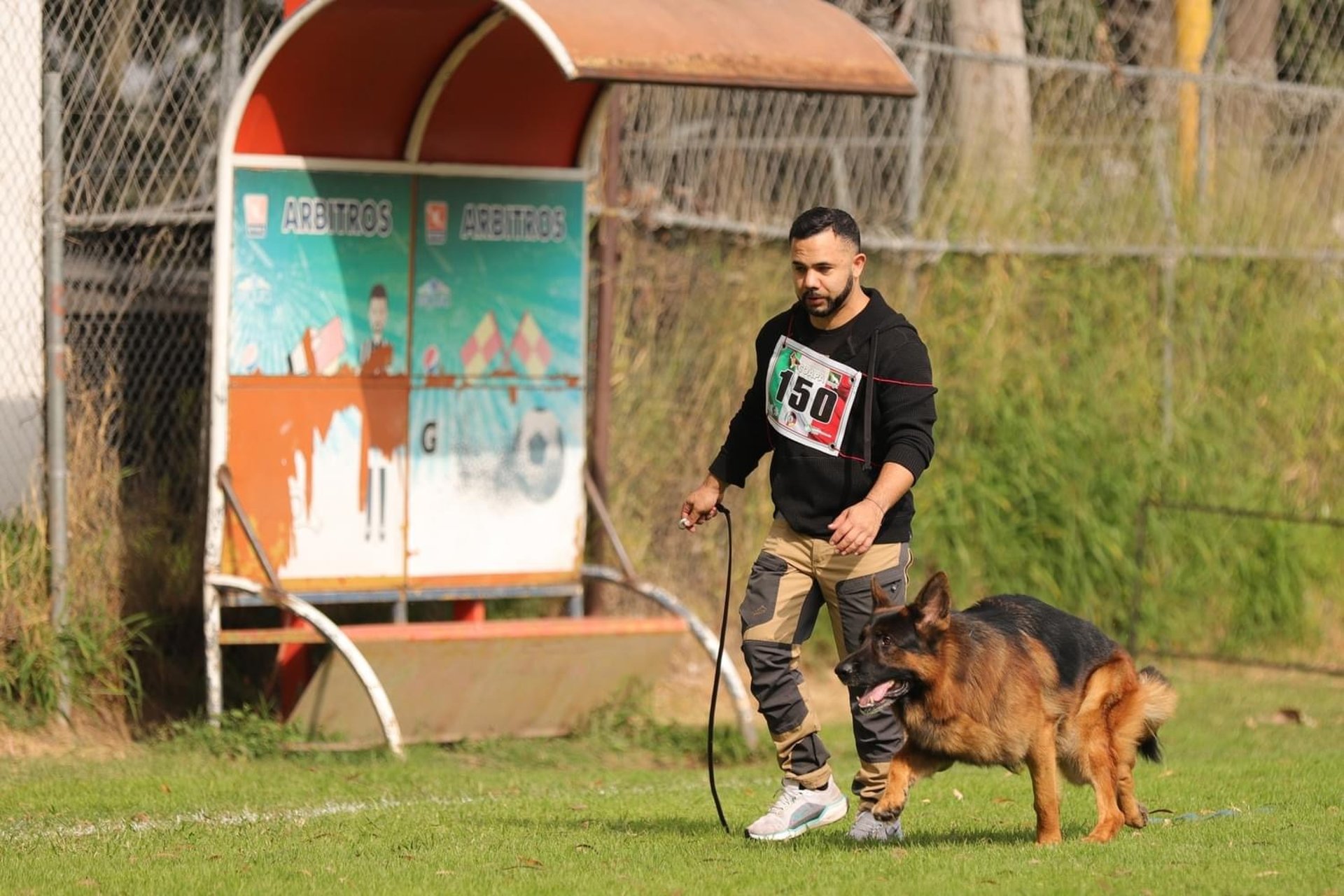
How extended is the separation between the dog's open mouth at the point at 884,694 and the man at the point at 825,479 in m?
0.21

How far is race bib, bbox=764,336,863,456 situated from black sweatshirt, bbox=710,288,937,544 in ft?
0.08

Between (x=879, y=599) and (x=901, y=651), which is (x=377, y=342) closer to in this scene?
(x=879, y=599)

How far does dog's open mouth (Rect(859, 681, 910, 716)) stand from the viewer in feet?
20.0

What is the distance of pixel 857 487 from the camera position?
21.6 ft

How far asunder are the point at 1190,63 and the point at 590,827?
9860mm

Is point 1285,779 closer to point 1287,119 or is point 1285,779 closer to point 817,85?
point 817,85

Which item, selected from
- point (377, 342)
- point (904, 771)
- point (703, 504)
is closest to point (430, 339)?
point (377, 342)

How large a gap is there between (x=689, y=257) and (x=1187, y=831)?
19.0 feet

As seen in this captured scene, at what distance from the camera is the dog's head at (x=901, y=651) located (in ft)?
19.9

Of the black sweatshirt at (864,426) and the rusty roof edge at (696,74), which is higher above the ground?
the rusty roof edge at (696,74)

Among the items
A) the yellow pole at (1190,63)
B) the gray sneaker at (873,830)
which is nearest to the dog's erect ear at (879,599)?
the gray sneaker at (873,830)

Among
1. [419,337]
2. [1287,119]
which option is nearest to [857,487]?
[419,337]

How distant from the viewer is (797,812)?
671cm

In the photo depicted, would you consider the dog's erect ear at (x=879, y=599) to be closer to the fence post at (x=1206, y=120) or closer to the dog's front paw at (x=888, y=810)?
the dog's front paw at (x=888, y=810)
